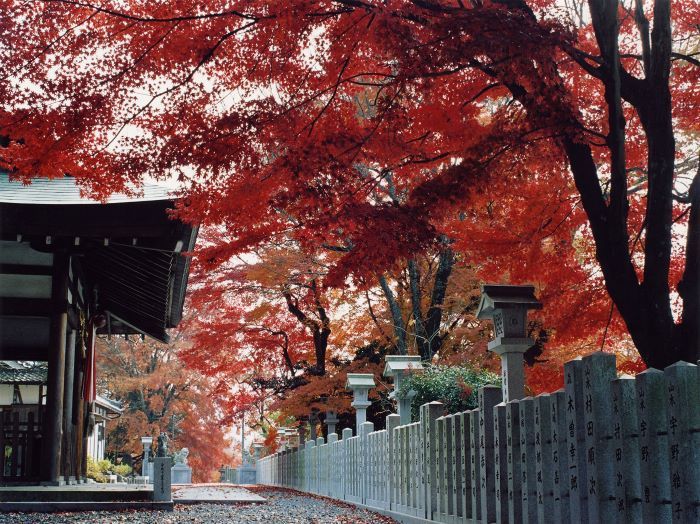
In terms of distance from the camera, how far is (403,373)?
14.0 meters

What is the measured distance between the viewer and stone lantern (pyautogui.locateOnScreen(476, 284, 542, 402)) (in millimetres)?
7949

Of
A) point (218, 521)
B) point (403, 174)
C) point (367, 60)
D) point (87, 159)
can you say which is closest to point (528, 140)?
point (367, 60)

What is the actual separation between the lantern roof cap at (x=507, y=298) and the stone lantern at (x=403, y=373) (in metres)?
5.79

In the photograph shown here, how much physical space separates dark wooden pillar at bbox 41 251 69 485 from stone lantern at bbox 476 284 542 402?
6.74 meters

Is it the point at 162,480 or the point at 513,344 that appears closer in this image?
the point at 513,344

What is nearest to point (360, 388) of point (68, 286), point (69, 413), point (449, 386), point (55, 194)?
point (449, 386)

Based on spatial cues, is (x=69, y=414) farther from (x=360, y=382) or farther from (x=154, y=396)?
(x=154, y=396)

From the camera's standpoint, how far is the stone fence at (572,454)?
4.29 meters

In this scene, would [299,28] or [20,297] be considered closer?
[299,28]

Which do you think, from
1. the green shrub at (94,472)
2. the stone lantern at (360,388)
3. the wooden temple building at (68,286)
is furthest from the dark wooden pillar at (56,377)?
the green shrub at (94,472)

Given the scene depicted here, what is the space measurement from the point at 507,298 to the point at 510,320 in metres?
0.23

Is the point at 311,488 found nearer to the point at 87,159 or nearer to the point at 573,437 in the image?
the point at 87,159

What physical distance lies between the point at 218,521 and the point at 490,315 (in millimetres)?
4642

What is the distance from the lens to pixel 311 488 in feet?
78.6
